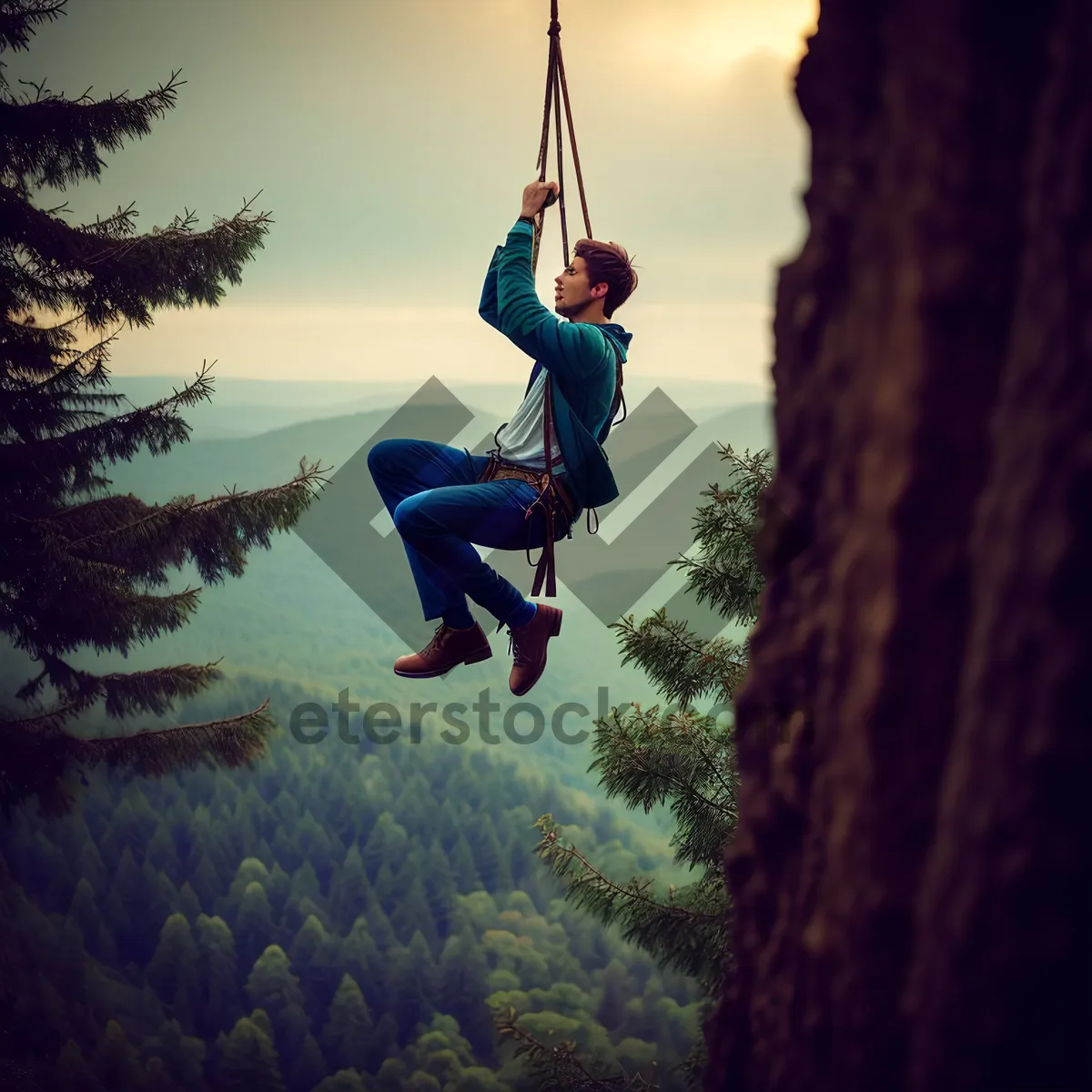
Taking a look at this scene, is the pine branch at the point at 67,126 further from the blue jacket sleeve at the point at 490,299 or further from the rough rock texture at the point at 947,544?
the rough rock texture at the point at 947,544

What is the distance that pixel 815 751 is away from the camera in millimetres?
1036

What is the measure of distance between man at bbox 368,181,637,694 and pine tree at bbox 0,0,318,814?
1695 mm

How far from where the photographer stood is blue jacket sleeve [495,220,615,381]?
2.18m

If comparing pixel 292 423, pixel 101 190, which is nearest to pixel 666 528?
pixel 292 423

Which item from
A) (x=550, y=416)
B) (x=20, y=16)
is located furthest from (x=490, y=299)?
(x=20, y=16)

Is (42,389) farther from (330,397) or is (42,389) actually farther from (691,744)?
(330,397)

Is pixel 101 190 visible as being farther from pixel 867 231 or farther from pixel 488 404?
pixel 867 231

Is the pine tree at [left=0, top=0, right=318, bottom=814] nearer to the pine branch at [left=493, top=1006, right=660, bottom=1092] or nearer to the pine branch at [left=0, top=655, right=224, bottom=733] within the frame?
the pine branch at [left=0, top=655, right=224, bottom=733]

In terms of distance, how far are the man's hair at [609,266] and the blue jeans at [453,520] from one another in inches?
19.7

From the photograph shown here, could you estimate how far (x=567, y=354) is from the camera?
2.21m

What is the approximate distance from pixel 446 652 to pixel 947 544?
64.7 inches

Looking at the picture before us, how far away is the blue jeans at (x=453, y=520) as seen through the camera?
7.35 feet

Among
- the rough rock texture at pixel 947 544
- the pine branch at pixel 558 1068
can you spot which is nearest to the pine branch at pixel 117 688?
the pine branch at pixel 558 1068

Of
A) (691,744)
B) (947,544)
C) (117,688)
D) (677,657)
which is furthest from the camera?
(117,688)
